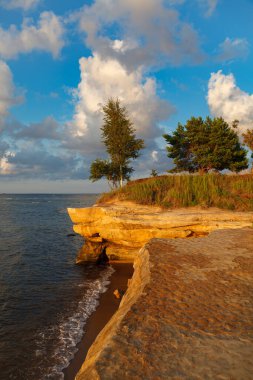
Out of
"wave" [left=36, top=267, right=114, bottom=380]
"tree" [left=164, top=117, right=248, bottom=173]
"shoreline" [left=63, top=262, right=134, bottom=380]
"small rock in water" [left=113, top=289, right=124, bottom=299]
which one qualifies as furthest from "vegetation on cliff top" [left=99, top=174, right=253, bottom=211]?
"tree" [left=164, top=117, right=248, bottom=173]

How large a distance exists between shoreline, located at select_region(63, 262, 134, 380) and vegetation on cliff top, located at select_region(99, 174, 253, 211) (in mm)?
5074

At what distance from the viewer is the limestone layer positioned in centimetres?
291

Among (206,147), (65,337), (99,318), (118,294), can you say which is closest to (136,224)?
(118,294)

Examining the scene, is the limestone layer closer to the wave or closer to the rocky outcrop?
the wave

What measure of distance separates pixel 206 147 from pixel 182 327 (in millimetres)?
32552

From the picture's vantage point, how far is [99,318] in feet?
31.8

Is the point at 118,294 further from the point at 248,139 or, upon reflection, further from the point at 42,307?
the point at 248,139

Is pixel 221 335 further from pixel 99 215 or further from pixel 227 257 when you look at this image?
pixel 99 215

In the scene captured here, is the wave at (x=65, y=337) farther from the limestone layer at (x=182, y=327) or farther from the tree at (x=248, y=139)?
the tree at (x=248, y=139)

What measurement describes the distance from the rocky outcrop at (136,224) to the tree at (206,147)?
1977 centimetres

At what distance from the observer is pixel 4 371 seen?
6.93m

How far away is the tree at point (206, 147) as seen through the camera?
108ft

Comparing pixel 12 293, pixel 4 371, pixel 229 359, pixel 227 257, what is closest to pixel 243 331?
pixel 229 359

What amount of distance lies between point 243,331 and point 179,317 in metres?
0.92
